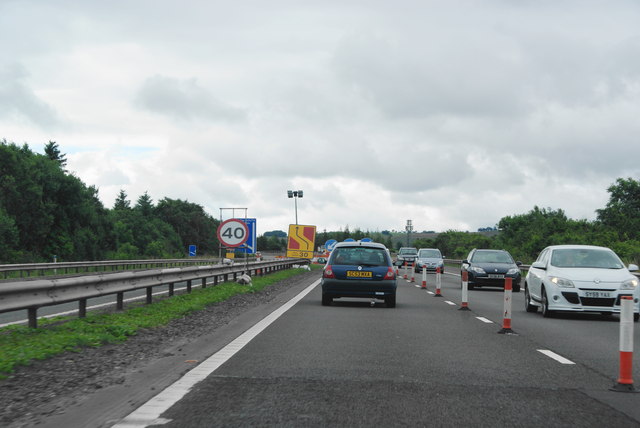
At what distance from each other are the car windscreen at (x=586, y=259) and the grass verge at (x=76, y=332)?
7.49 metres

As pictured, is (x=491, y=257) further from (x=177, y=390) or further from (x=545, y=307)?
(x=177, y=390)

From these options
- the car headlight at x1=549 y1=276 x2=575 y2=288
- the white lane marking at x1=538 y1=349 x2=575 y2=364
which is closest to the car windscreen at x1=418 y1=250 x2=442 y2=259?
the car headlight at x1=549 y1=276 x2=575 y2=288

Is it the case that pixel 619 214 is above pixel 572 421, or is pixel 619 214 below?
above

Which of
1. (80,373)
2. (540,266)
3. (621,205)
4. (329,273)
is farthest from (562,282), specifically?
(621,205)

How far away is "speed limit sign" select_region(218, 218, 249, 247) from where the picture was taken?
869 inches

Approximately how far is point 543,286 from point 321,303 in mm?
5108

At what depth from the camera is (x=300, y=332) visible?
1130 centimetres

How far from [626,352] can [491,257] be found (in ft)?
68.8

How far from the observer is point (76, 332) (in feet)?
Answer: 33.4

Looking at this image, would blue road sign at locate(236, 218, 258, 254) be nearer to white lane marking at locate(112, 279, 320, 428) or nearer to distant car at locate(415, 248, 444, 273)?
white lane marking at locate(112, 279, 320, 428)

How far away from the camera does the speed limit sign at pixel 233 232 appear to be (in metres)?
22.1

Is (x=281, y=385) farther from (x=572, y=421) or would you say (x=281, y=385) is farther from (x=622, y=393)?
(x=622, y=393)

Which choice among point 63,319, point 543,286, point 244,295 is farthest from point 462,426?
point 244,295

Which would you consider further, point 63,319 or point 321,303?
point 321,303
